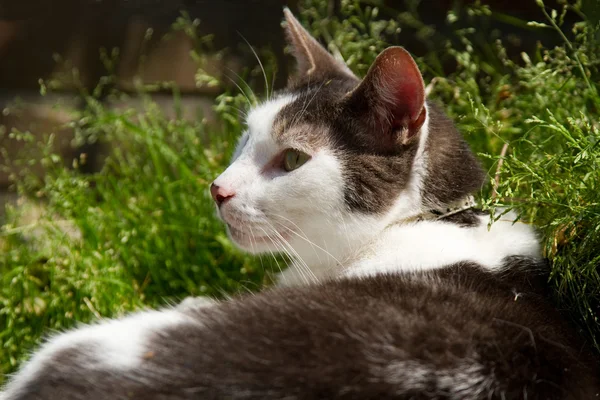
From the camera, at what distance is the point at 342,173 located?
1.56 m

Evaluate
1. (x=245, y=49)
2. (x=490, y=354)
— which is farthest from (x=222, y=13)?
(x=490, y=354)

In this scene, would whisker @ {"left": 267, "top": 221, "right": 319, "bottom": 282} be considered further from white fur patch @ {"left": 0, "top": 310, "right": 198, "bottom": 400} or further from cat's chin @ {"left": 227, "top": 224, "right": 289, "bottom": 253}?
white fur patch @ {"left": 0, "top": 310, "right": 198, "bottom": 400}

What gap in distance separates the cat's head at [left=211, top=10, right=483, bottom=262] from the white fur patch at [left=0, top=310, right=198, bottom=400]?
386 millimetres

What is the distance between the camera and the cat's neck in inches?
59.1

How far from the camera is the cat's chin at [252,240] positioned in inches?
63.4

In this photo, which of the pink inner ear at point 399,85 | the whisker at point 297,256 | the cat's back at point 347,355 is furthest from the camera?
the whisker at point 297,256

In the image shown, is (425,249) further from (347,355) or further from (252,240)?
(347,355)

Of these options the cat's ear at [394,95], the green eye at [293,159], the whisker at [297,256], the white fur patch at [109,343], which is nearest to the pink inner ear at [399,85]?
the cat's ear at [394,95]

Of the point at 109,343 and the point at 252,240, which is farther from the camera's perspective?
the point at 252,240

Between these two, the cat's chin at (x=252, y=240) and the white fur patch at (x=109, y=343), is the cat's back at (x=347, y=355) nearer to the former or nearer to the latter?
the white fur patch at (x=109, y=343)

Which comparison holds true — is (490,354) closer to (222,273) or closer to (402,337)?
(402,337)

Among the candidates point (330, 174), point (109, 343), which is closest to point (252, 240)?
point (330, 174)

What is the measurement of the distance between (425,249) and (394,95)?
13.5 inches

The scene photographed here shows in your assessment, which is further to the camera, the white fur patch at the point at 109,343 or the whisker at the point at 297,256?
the whisker at the point at 297,256
